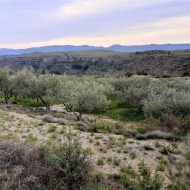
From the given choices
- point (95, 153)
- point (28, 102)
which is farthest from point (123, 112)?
point (95, 153)

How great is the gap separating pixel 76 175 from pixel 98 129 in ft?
37.4

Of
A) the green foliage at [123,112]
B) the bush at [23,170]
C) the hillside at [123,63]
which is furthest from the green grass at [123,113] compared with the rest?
the hillside at [123,63]

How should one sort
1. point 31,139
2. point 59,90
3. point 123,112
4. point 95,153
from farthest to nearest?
point 123,112 → point 59,90 → point 31,139 → point 95,153

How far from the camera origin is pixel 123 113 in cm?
4600

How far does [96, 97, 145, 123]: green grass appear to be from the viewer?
4138 cm

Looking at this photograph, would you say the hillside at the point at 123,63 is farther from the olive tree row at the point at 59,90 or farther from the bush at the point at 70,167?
the bush at the point at 70,167

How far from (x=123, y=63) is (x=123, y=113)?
9180 centimetres

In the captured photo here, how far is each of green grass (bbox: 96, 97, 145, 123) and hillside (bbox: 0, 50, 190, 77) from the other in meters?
35.1

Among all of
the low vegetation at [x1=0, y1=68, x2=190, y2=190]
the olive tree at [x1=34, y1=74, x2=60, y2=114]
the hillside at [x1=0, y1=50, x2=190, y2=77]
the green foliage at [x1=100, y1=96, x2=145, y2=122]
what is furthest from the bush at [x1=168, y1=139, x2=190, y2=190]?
the hillside at [x1=0, y1=50, x2=190, y2=77]

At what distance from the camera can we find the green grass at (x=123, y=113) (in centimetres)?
4138

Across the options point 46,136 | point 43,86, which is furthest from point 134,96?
point 46,136

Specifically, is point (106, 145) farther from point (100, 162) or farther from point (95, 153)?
point (100, 162)

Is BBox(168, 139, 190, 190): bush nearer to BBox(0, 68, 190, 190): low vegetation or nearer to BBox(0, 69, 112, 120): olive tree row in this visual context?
BBox(0, 68, 190, 190): low vegetation

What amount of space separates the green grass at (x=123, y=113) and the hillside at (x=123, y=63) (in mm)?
35078
